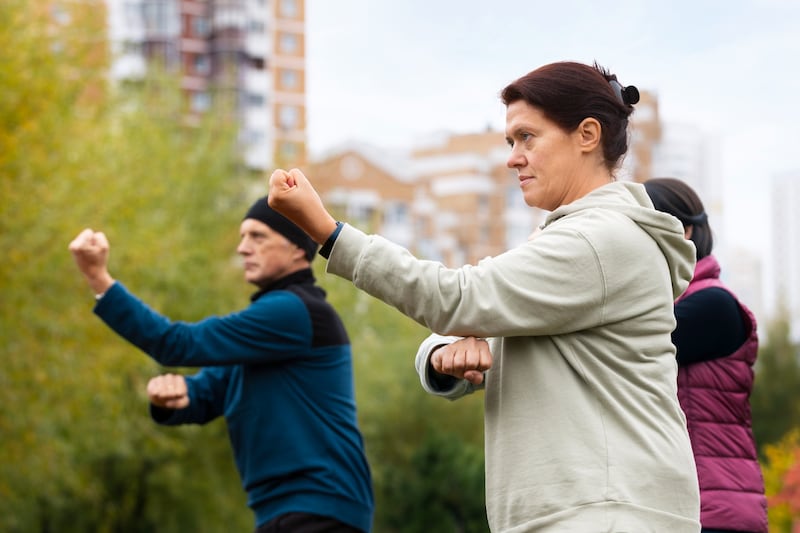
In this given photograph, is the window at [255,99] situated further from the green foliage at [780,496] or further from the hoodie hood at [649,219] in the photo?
the hoodie hood at [649,219]

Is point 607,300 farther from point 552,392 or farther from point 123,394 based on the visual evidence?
point 123,394

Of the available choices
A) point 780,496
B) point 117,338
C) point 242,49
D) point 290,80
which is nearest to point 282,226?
point 117,338

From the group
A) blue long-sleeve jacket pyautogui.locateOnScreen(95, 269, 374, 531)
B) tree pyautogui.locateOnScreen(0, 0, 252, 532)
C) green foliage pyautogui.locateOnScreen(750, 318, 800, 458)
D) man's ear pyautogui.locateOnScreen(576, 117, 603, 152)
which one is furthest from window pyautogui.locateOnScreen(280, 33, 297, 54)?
man's ear pyautogui.locateOnScreen(576, 117, 603, 152)

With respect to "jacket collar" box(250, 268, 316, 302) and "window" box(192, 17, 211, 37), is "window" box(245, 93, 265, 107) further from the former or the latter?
"jacket collar" box(250, 268, 316, 302)

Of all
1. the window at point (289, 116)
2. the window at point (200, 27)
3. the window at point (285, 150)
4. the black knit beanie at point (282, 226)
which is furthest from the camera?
the window at point (289, 116)

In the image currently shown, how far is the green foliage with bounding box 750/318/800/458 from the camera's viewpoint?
39.1 metres

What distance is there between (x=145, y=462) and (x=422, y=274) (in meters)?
22.4

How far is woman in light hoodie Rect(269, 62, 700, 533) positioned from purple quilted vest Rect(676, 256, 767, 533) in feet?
4.53

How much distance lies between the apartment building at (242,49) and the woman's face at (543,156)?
213 feet

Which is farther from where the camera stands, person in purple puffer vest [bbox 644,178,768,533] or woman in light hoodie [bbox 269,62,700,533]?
person in purple puffer vest [bbox 644,178,768,533]

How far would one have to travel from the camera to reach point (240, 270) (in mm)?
26422

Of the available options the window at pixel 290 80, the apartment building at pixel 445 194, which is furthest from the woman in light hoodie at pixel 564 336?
the apartment building at pixel 445 194

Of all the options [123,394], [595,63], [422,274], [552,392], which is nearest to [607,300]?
[552,392]

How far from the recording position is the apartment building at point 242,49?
230ft
